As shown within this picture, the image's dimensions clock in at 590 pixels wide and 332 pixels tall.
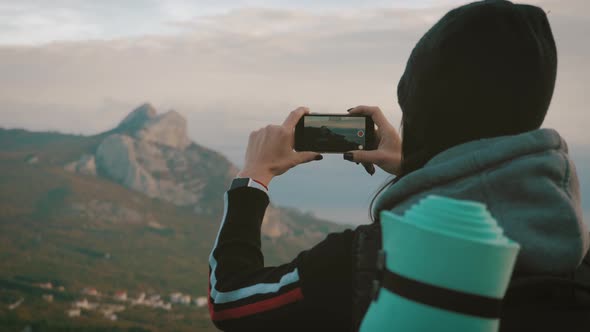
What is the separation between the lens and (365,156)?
301 centimetres

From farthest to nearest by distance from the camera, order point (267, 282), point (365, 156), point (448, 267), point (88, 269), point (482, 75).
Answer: point (88, 269) → point (365, 156) → point (267, 282) → point (482, 75) → point (448, 267)

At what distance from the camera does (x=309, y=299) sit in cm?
227

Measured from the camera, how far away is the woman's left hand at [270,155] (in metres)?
2.79

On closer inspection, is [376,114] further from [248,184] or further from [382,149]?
→ [248,184]

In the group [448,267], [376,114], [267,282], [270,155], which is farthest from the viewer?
[376,114]

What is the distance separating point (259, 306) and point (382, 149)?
1107 mm

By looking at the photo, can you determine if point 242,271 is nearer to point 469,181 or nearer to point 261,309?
point 261,309

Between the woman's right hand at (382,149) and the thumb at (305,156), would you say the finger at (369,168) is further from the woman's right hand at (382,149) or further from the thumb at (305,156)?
the thumb at (305,156)

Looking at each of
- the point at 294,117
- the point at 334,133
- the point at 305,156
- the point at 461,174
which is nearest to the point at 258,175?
the point at 305,156

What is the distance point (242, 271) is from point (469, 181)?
0.97 meters

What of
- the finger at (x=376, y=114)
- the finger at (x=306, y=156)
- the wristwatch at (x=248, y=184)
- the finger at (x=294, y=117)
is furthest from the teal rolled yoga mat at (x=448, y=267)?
the finger at (x=376, y=114)

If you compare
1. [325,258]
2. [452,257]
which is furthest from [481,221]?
[325,258]

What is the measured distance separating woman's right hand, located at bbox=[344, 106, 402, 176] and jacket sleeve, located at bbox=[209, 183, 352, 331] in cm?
61

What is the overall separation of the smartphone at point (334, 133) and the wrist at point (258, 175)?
1.55ft
